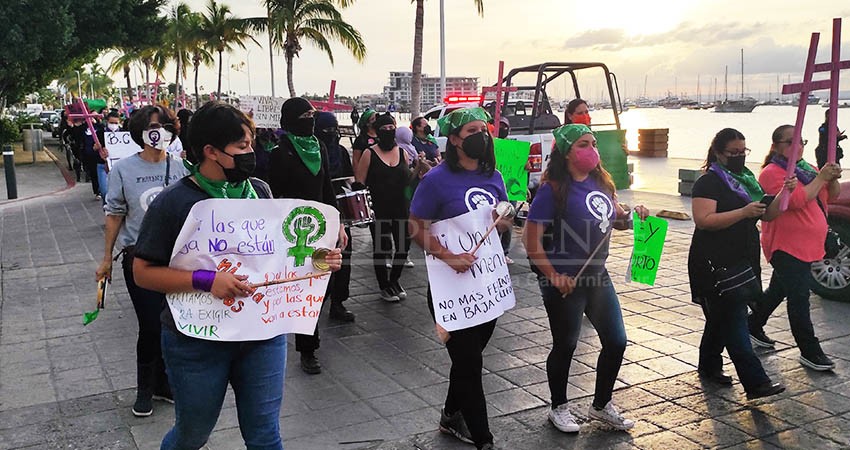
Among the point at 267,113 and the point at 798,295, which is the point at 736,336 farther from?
the point at 267,113

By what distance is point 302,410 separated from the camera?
475 centimetres

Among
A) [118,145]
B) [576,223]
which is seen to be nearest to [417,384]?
[576,223]

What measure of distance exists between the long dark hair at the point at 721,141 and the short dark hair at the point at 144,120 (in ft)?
11.3

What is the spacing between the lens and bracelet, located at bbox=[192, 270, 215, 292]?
9.10 ft

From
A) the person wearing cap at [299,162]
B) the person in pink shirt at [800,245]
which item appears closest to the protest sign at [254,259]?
the person wearing cap at [299,162]

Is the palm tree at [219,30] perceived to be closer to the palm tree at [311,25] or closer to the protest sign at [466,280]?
the palm tree at [311,25]

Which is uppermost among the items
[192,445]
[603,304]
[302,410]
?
[603,304]

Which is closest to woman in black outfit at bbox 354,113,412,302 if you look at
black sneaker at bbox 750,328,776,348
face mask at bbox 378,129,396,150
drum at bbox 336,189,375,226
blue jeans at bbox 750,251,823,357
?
face mask at bbox 378,129,396,150

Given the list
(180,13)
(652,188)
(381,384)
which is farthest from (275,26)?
(381,384)

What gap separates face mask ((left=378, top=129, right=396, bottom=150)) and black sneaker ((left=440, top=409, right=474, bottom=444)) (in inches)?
135

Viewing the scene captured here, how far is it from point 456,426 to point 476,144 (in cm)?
161

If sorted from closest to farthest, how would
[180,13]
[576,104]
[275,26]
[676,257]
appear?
[576,104] → [676,257] → [275,26] → [180,13]

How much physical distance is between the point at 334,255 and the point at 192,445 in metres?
0.95

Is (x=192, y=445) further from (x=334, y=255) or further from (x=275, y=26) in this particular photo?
(x=275, y=26)
